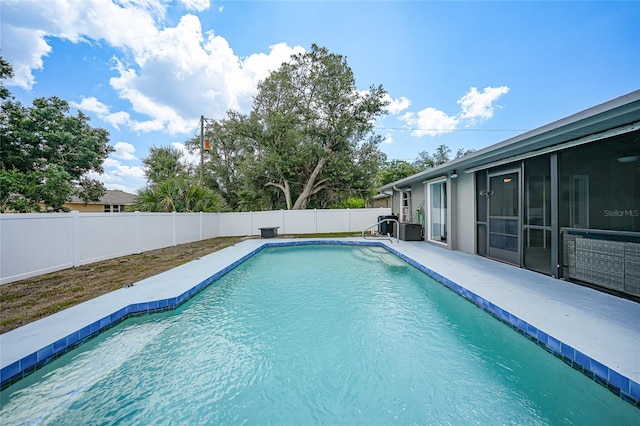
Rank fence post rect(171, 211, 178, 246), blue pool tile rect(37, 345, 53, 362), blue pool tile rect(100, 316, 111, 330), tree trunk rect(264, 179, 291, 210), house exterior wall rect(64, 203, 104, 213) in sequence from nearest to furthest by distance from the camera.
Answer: blue pool tile rect(37, 345, 53, 362)
blue pool tile rect(100, 316, 111, 330)
fence post rect(171, 211, 178, 246)
tree trunk rect(264, 179, 291, 210)
house exterior wall rect(64, 203, 104, 213)

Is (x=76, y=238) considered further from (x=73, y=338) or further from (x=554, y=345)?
(x=554, y=345)

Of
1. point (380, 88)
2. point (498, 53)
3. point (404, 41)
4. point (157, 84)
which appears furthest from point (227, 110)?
point (498, 53)

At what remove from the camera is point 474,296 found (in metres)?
3.86

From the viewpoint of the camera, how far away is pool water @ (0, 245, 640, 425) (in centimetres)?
195

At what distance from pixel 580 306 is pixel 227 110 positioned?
19370mm

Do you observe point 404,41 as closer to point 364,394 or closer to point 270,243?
point 270,243

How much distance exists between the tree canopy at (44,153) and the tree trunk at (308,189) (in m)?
10.3

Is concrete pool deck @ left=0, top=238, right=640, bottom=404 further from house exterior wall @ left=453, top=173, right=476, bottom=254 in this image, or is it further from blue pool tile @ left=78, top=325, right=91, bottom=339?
house exterior wall @ left=453, top=173, right=476, bottom=254

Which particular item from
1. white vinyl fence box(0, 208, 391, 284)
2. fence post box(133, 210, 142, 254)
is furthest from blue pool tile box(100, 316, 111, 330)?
fence post box(133, 210, 142, 254)

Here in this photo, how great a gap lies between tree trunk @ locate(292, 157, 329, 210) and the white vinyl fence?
2442 mm

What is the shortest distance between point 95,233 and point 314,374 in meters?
6.75

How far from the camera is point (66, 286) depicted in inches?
175

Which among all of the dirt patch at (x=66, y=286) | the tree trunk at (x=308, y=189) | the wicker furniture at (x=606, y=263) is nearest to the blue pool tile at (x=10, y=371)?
the dirt patch at (x=66, y=286)

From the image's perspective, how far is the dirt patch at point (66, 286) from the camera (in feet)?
10.9
